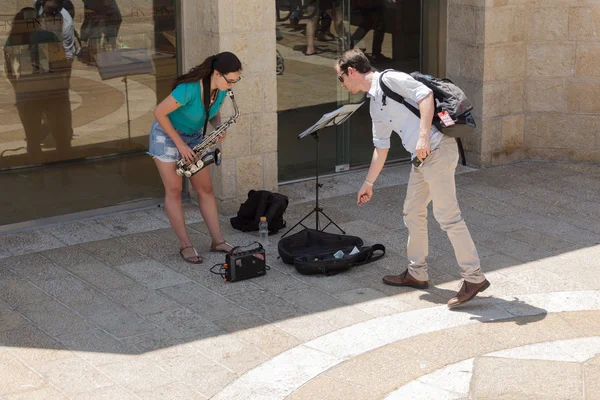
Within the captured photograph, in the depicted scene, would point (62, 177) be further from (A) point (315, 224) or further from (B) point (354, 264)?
(B) point (354, 264)

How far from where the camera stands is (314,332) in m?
7.35

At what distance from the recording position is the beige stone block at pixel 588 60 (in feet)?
37.7

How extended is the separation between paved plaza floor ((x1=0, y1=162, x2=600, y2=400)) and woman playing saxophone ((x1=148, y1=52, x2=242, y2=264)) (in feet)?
0.90

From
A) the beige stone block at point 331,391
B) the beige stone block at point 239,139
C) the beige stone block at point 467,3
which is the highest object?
the beige stone block at point 467,3

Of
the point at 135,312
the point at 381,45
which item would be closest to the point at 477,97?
the point at 381,45

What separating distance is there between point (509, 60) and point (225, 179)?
3.76 meters

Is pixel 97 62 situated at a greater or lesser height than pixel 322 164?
greater

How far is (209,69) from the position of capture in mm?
8242

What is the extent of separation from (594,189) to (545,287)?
3.09 metres

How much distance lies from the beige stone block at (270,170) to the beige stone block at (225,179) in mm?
362

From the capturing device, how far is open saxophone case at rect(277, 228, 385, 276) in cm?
840

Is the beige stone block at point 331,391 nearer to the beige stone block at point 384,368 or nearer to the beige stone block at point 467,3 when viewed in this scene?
the beige stone block at point 384,368

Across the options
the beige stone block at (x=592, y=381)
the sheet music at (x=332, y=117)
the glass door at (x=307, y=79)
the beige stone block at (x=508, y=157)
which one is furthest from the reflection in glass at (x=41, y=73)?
the beige stone block at (x=592, y=381)

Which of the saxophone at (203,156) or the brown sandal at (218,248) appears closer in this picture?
the saxophone at (203,156)
